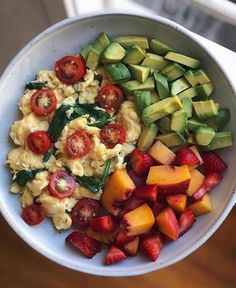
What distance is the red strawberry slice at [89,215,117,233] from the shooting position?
1122mm

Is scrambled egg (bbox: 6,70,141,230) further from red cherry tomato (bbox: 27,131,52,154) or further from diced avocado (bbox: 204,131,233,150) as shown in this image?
diced avocado (bbox: 204,131,233,150)

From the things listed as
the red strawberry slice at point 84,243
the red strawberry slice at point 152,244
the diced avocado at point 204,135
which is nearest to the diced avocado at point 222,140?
the diced avocado at point 204,135

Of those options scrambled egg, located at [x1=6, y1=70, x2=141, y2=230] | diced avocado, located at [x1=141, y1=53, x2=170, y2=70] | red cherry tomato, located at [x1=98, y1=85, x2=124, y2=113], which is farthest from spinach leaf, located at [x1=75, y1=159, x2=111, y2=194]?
diced avocado, located at [x1=141, y1=53, x2=170, y2=70]

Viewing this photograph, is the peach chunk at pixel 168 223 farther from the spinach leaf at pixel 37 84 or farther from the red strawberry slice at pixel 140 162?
the spinach leaf at pixel 37 84

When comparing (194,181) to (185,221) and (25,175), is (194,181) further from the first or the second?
(25,175)

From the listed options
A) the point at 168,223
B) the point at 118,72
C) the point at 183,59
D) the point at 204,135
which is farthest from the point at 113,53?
the point at 168,223

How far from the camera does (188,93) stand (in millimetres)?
1143

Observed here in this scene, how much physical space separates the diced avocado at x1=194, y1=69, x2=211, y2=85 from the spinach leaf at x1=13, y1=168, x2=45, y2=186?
1.21 ft

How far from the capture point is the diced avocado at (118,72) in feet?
3.71

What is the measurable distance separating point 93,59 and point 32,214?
0.34 meters

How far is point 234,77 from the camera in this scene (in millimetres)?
1158

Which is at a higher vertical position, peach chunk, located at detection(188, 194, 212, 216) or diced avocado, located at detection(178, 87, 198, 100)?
diced avocado, located at detection(178, 87, 198, 100)

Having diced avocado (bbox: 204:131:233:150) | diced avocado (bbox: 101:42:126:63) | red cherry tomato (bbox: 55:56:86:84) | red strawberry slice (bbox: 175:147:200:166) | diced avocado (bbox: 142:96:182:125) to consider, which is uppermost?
diced avocado (bbox: 101:42:126:63)

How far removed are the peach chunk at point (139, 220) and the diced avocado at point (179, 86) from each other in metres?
0.24
